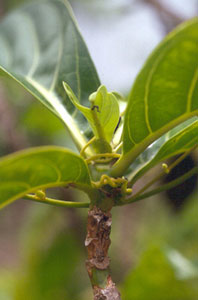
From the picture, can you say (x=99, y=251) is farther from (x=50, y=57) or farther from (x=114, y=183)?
(x=50, y=57)

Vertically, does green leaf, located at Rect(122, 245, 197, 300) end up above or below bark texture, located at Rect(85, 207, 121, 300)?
below

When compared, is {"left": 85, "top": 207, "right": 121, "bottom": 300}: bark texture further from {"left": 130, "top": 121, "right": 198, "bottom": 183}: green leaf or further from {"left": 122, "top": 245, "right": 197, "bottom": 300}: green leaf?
{"left": 122, "top": 245, "right": 197, "bottom": 300}: green leaf

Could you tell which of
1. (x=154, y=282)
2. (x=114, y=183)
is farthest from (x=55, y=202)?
(x=154, y=282)

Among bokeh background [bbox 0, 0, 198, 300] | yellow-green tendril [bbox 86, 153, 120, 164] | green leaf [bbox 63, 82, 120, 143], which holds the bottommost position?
bokeh background [bbox 0, 0, 198, 300]

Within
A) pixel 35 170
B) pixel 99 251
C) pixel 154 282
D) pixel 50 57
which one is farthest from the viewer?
pixel 154 282

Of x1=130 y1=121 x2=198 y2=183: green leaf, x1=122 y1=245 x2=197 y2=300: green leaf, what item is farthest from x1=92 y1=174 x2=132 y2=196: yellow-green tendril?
x1=122 y1=245 x2=197 y2=300: green leaf

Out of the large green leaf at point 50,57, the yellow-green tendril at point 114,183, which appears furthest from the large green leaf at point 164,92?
the large green leaf at point 50,57

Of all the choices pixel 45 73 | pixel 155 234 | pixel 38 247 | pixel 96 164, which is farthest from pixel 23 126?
pixel 96 164

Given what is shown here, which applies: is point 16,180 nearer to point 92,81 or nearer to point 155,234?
point 92,81

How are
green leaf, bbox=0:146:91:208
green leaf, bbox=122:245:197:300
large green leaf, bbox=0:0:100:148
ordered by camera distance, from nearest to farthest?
green leaf, bbox=0:146:91:208 < large green leaf, bbox=0:0:100:148 < green leaf, bbox=122:245:197:300
